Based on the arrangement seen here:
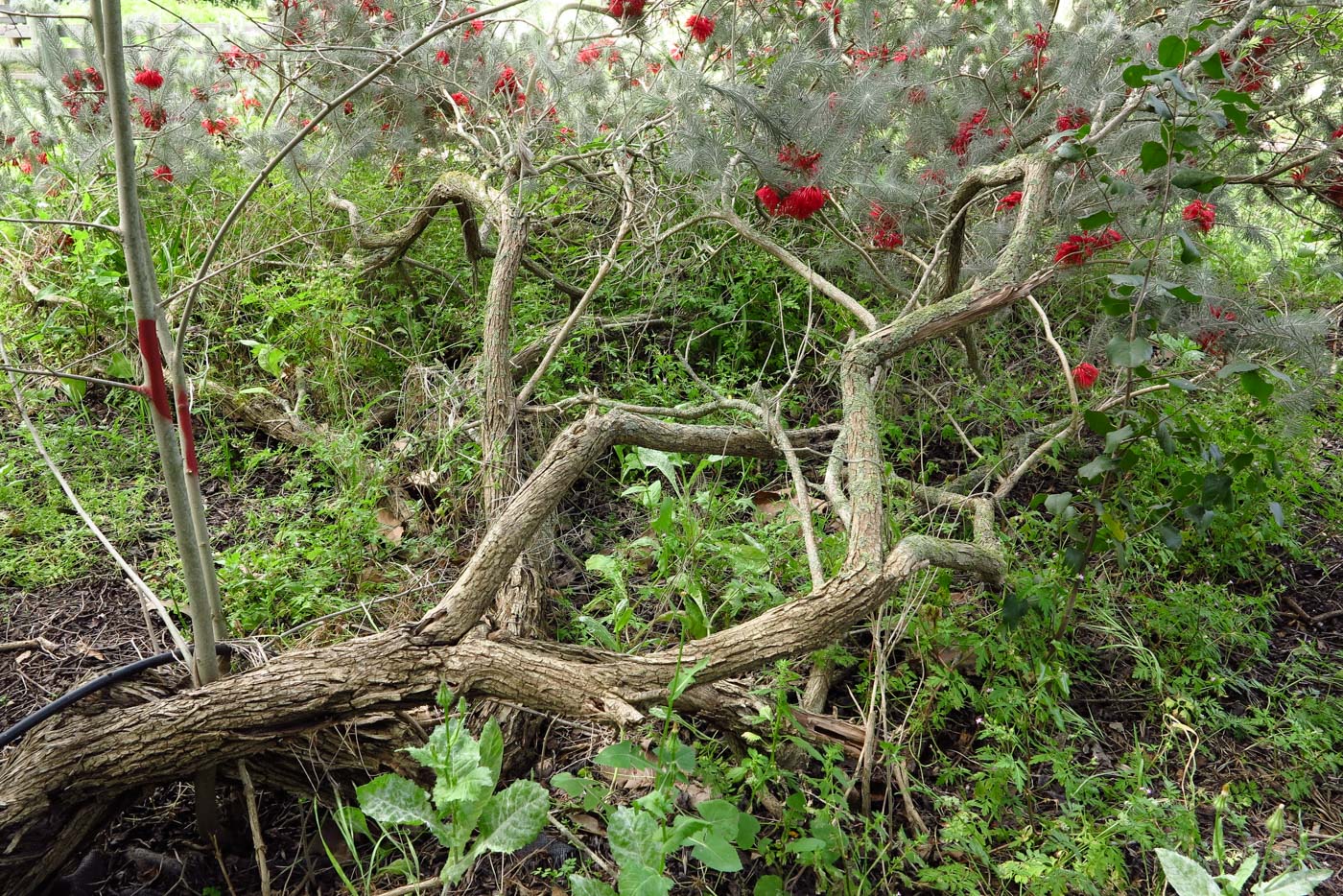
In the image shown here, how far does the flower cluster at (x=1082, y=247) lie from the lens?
2.65 meters

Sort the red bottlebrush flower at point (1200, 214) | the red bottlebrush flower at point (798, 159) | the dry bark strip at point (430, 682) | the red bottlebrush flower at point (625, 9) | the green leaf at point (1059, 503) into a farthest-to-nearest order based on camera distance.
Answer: the red bottlebrush flower at point (625, 9)
the red bottlebrush flower at point (1200, 214)
the red bottlebrush flower at point (798, 159)
the green leaf at point (1059, 503)
the dry bark strip at point (430, 682)

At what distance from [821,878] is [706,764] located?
0.29 m

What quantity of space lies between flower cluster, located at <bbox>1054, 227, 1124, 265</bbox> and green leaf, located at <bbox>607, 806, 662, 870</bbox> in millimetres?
1980

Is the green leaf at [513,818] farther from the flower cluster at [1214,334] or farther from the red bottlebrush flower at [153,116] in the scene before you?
the red bottlebrush flower at [153,116]

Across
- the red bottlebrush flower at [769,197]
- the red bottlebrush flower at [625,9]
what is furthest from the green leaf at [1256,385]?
the red bottlebrush flower at [625,9]

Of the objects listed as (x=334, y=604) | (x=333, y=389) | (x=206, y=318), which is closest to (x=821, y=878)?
(x=334, y=604)

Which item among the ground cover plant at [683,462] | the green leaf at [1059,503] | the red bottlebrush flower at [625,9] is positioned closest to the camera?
the ground cover plant at [683,462]

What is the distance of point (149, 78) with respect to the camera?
11.3 ft

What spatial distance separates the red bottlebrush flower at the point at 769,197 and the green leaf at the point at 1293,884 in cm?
208

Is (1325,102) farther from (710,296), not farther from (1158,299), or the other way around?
(710,296)

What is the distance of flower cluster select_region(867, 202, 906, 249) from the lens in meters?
3.20

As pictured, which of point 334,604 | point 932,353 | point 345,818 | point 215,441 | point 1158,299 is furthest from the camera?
point 932,353

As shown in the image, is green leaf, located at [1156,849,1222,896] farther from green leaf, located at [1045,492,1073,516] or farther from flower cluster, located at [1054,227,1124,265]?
flower cluster, located at [1054,227,1124,265]

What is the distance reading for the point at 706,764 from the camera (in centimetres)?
175
